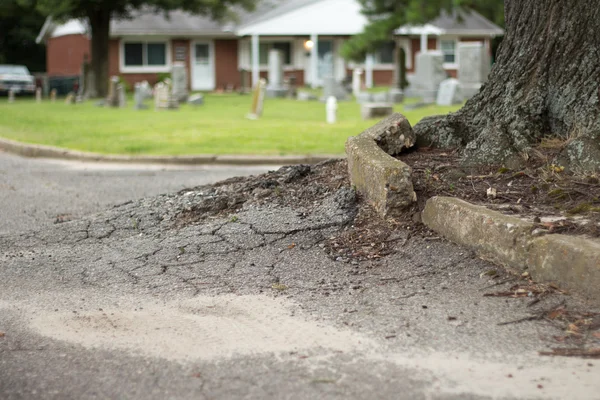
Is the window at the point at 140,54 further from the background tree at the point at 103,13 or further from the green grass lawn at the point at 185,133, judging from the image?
the green grass lawn at the point at 185,133

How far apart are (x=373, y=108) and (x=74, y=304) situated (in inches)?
588

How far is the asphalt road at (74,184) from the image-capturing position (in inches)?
336

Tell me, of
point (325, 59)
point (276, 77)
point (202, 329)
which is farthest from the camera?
point (325, 59)

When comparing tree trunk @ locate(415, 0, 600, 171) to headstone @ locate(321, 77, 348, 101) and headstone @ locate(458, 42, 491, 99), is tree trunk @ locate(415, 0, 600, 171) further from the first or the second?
headstone @ locate(321, 77, 348, 101)

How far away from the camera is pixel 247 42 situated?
49.1 metres

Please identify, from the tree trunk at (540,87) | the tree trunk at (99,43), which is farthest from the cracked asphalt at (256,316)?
the tree trunk at (99,43)

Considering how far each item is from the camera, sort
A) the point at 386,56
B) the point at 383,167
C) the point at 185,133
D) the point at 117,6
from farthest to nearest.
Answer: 1. the point at 386,56
2. the point at 117,6
3. the point at 185,133
4. the point at 383,167

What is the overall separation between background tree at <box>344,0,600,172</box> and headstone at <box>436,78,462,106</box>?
17687mm

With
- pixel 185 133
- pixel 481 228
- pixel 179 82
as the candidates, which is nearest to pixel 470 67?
pixel 179 82

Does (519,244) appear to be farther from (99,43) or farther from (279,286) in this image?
(99,43)

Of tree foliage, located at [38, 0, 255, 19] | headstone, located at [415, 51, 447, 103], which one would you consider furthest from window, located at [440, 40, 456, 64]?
headstone, located at [415, 51, 447, 103]

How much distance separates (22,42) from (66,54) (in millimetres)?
6658

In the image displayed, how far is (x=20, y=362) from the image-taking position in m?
4.14

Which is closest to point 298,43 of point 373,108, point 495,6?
point 495,6
